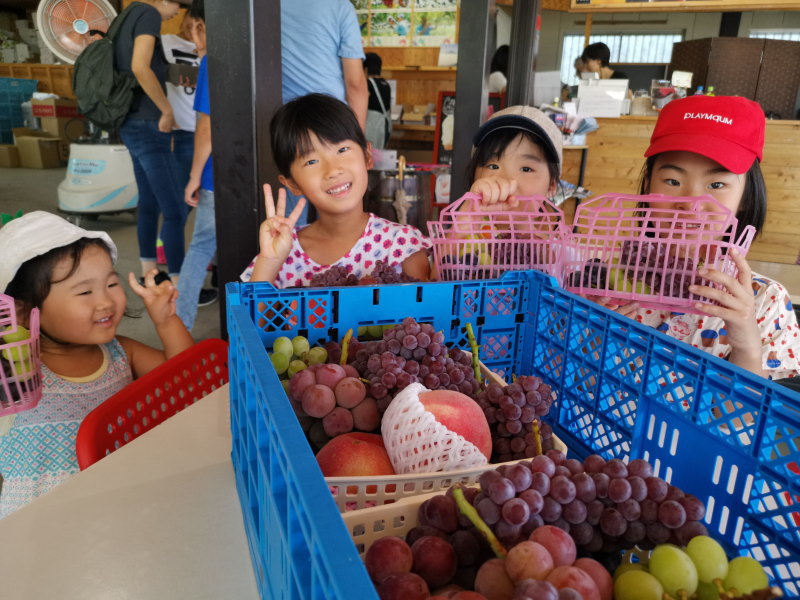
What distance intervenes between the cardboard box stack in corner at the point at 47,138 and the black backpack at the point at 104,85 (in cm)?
682

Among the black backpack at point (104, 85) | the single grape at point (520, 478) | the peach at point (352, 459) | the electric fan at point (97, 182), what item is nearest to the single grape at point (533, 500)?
the single grape at point (520, 478)

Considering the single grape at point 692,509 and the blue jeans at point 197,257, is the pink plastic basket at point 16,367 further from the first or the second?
the blue jeans at point 197,257

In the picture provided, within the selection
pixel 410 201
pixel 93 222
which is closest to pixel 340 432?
pixel 410 201

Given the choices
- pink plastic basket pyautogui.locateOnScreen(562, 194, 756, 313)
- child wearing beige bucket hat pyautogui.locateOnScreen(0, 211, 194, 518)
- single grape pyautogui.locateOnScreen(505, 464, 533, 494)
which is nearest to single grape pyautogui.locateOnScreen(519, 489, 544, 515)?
single grape pyautogui.locateOnScreen(505, 464, 533, 494)

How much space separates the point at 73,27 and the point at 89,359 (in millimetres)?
4139

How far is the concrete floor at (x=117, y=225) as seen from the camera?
318 centimetres

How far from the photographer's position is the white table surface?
601 mm

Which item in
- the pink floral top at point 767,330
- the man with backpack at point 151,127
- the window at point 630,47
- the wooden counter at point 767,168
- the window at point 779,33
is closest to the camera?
the pink floral top at point 767,330

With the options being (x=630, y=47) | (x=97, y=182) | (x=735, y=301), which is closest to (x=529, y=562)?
(x=735, y=301)

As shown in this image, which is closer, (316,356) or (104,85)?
(316,356)

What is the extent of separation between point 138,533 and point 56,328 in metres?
0.75

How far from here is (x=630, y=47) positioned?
1289 cm

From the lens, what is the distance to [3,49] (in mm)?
12250

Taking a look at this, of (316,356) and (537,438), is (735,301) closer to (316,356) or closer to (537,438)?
(537,438)
